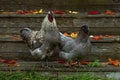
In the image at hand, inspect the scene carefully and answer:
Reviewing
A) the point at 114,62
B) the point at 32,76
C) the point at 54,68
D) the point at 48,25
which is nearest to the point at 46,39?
the point at 48,25

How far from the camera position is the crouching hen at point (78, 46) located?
683 centimetres

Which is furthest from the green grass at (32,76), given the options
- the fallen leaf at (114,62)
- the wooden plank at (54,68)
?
the fallen leaf at (114,62)

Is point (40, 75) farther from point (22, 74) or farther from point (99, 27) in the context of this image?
point (99, 27)

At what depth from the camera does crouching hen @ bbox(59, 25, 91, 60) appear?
269 inches

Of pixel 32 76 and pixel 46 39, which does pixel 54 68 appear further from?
pixel 46 39

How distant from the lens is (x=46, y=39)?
22.5ft

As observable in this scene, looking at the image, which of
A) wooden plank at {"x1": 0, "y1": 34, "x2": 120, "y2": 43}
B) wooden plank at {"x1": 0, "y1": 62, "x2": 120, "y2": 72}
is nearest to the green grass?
wooden plank at {"x1": 0, "y1": 62, "x2": 120, "y2": 72}

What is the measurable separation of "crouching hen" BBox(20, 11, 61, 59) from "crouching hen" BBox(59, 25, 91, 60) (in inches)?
6.8

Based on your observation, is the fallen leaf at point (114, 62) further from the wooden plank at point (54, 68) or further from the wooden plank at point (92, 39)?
the wooden plank at point (92, 39)

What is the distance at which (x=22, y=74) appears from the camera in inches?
266

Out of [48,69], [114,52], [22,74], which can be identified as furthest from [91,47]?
[22,74]

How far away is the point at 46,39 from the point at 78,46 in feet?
1.82

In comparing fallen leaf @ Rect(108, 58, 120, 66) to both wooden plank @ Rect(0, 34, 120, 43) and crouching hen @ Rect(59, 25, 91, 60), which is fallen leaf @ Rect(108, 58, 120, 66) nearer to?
wooden plank @ Rect(0, 34, 120, 43)

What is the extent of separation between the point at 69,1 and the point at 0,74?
255 centimetres
